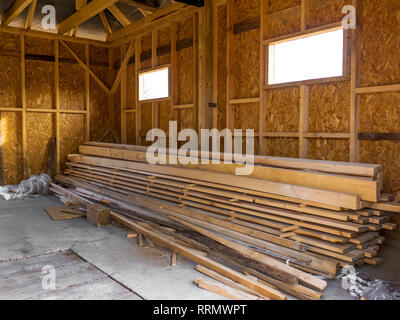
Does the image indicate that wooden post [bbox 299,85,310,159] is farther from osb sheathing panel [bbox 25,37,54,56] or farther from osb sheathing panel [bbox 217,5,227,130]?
osb sheathing panel [bbox 25,37,54,56]

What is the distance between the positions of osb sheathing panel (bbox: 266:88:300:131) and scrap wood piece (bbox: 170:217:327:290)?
7.78 feet

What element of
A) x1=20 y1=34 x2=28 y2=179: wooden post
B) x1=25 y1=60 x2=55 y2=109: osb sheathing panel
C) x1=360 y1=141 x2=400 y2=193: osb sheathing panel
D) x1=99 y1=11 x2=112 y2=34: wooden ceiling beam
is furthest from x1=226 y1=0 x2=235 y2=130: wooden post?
x1=20 y1=34 x2=28 y2=179: wooden post

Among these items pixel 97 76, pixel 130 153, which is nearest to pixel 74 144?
pixel 97 76

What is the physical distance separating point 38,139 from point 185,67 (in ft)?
14.6

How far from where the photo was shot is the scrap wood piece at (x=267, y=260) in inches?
127

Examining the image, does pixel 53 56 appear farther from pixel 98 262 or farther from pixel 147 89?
pixel 98 262

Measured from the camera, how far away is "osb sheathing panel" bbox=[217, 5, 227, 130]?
6.74 meters

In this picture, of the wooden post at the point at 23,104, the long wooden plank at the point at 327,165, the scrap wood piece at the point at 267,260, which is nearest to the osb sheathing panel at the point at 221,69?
the long wooden plank at the point at 327,165

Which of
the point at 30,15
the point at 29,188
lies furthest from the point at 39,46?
the point at 29,188

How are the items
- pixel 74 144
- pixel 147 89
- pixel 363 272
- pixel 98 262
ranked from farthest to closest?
pixel 74 144 < pixel 147 89 < pixel 98 262 < pixel 363 272

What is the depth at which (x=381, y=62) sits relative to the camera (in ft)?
15.1

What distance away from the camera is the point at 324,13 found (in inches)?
205
